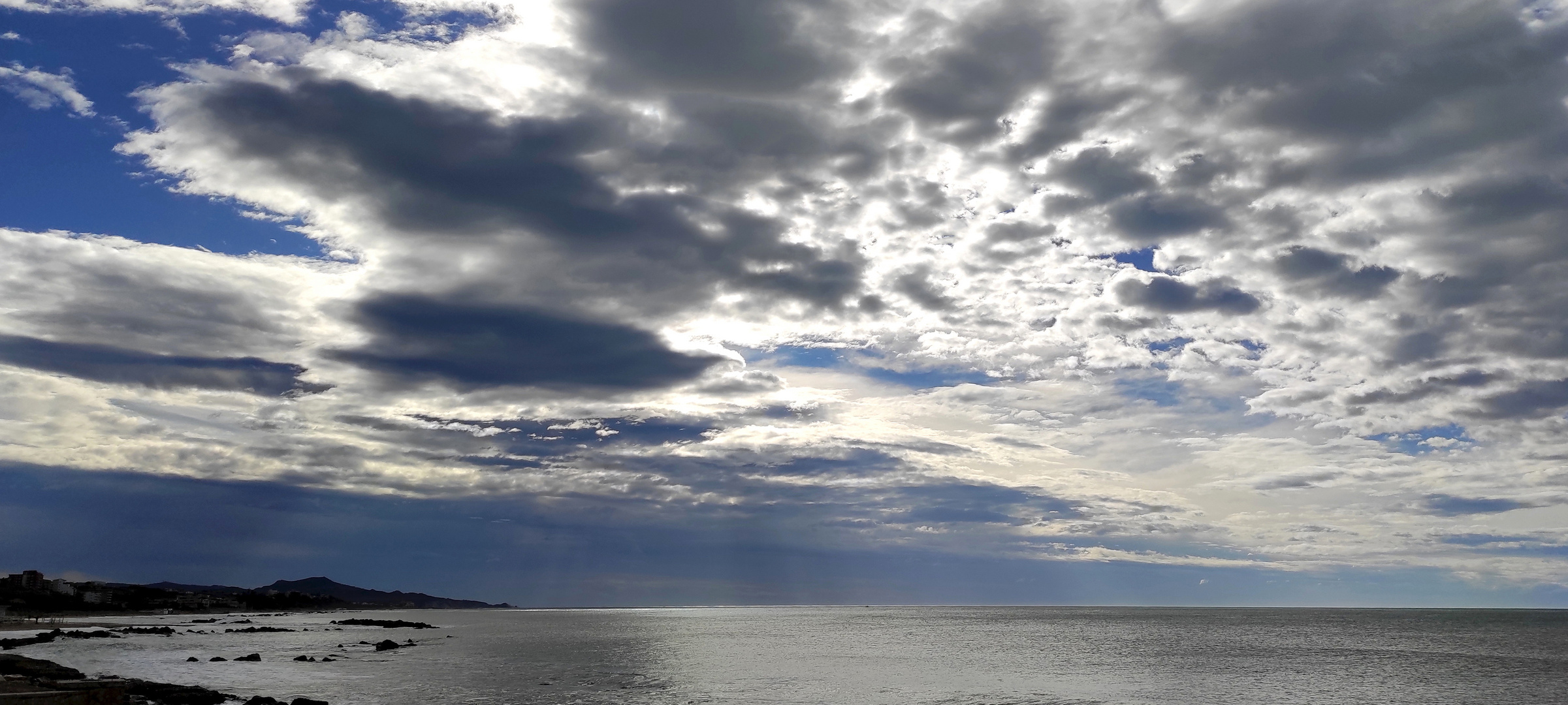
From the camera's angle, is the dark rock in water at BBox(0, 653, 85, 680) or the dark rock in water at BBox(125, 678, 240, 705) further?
the dark rock in water at BBox(0, 653, 85, 680)

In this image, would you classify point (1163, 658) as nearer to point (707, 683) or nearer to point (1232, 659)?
point (1232, 659)

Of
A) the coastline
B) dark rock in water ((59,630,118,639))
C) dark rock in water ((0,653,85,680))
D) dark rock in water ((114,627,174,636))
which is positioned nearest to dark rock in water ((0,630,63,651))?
the coastline

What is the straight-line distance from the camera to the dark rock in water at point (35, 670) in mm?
62112

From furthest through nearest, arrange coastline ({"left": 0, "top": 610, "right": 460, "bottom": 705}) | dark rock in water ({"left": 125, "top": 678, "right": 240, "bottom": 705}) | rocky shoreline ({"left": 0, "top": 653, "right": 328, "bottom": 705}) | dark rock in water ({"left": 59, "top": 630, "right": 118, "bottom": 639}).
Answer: dark rock in water ({"left": 59, "top": 630, "right": 118, "bottom": 639}) → coastline ({"left": 0, "top": 610, "right": 460, "bottom": 705}) → dark rock in water ({"left": 125, "top": 678, "right": 240, "bottom": 705}) → rocky shoreline ({"left": 0, "top": 653, "right": 328, "bottom": 705})

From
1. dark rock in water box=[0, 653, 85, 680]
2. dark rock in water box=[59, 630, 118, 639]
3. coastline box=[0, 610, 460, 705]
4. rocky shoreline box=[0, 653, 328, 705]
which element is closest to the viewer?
rocky shoreline box=[0, 653, 328, 705]

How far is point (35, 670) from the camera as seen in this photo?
65188mm

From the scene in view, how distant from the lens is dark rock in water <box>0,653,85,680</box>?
6211cm

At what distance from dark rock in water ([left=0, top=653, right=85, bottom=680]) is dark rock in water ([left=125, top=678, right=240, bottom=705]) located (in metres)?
3.99

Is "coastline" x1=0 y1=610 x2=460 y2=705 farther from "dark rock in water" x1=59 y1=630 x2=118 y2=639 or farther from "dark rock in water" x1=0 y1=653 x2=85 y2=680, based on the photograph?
"dark rock in water" x1=0 y1=653 x2=85 y2=680

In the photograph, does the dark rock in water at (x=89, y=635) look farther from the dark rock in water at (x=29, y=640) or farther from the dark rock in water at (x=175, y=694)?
the dark rock in water at (x=175, y=694)

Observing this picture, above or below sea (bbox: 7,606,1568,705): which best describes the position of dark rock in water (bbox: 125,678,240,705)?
above

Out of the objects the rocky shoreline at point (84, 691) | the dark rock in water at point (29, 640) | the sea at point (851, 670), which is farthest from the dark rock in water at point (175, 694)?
the dark rock in water at point (29, 640)

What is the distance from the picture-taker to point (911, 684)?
82.8m

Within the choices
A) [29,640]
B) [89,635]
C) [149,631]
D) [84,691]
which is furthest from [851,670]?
[149,631]
